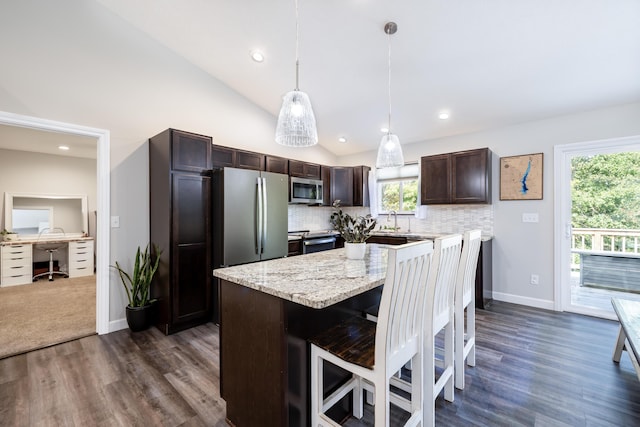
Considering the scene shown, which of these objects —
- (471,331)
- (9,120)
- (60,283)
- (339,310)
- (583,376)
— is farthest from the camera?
(60,283)

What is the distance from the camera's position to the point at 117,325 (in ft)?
9.93

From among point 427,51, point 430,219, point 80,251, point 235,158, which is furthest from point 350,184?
point 80,251

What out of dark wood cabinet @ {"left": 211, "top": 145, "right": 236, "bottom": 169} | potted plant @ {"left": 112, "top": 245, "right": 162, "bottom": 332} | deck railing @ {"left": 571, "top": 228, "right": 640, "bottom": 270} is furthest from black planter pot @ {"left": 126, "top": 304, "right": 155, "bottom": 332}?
deck railing @ {"left": 571, "top": 228, "right": 640, "bottom": 270}

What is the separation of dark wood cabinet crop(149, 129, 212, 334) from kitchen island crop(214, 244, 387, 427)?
1546mm

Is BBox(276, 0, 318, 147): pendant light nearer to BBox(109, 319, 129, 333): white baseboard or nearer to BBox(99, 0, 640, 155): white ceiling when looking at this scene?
BBox(99, 0, 640, 155): white ceiling

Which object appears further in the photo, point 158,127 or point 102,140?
point 158,127

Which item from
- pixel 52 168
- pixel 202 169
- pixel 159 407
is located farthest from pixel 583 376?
pixel 52 168

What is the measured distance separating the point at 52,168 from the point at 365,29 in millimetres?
6747

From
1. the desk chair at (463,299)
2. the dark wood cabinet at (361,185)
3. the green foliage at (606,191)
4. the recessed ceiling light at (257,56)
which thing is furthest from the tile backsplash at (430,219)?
the recessed ceiling light at (257,56)

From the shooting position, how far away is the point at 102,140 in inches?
116

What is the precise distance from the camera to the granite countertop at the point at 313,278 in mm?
1188

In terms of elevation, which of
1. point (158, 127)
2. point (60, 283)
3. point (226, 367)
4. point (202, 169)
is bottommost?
point (60, 283)

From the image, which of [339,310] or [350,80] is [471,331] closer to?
[339,310]

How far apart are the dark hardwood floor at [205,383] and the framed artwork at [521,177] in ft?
5.54
